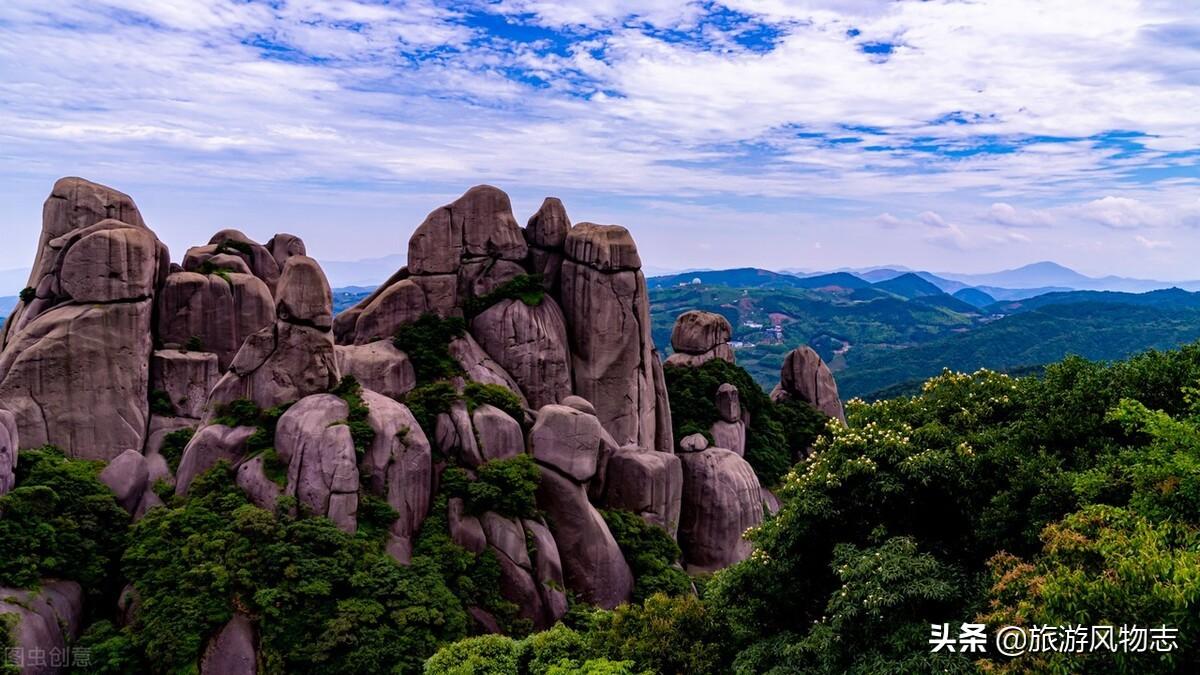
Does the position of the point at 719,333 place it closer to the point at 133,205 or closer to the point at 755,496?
the point at 755,496

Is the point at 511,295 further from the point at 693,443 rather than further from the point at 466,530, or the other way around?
the point at 466,530

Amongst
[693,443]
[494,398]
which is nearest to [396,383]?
[494,398]

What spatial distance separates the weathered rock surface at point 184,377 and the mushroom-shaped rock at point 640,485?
1785cm

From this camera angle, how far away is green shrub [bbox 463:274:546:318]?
37562 mm

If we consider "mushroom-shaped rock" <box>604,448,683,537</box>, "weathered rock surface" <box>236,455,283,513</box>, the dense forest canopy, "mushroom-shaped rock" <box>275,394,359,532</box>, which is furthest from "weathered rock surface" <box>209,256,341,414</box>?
"mushroom-shaped rock" <box>604,448,683,537</box>

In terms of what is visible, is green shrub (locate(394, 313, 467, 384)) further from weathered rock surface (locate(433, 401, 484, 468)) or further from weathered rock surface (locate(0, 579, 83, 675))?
weathered rock surface (locate(0, 579, 83, 675))

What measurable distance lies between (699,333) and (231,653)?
3181 centimetres

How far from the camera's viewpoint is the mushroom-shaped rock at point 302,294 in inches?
1064

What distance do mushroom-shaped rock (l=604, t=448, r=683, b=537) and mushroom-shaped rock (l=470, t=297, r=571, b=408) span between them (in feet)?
19.6

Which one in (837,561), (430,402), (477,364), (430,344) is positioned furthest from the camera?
(477,364)

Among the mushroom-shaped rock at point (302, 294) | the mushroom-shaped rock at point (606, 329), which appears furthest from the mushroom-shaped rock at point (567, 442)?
the mushroom-shaped rock at point (302, 294)

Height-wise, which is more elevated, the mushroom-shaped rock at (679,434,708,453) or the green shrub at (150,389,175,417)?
the green shrub at (150,389,175,417)

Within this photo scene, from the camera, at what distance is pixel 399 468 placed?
25984 mm

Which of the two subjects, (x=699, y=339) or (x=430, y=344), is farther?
(x=699, y=339)
